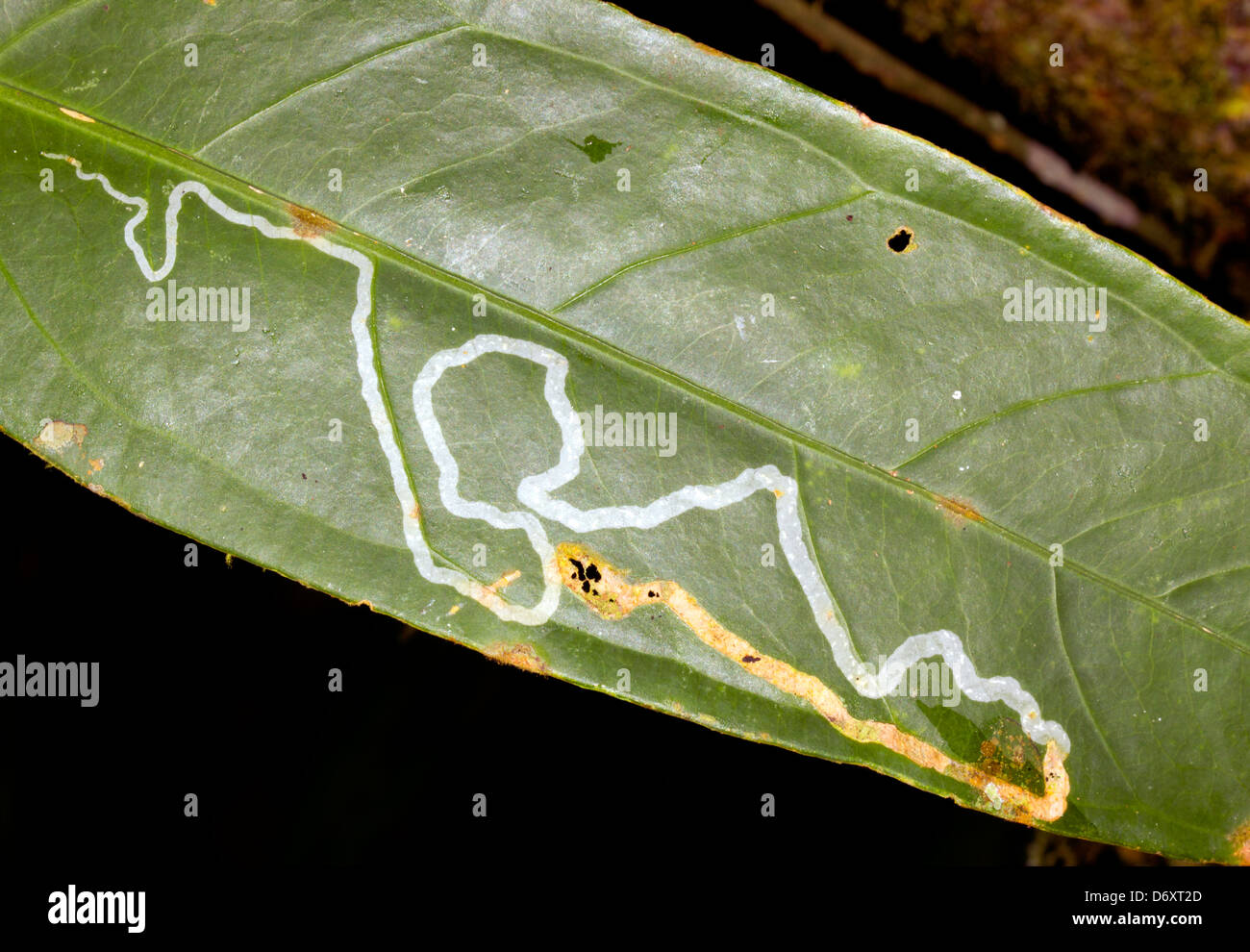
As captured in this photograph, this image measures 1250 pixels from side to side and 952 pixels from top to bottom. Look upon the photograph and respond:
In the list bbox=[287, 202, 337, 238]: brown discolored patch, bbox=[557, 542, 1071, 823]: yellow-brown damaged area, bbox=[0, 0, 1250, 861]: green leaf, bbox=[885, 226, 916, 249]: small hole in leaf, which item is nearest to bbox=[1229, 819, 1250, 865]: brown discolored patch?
bbox=[0, 0, 1250, 861]: green leaf

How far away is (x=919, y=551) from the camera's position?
98 cm

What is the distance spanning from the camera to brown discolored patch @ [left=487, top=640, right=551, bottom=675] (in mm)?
927

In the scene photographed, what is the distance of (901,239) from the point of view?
988mm

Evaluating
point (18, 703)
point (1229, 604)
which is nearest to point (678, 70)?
point (1229, 604)

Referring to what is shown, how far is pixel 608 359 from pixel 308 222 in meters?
0.34

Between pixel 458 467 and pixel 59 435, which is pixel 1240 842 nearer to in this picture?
pixel 458 467

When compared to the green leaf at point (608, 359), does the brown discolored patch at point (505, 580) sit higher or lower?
lower

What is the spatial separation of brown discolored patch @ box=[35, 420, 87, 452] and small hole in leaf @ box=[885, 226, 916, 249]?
0.85 m

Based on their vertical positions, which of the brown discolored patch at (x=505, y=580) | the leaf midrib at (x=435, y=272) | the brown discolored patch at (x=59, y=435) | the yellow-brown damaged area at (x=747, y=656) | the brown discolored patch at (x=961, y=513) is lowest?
the yellow-brown damaged area at (x=747, y=656)

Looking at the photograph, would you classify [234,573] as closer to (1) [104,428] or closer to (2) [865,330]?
(1) [104,428]

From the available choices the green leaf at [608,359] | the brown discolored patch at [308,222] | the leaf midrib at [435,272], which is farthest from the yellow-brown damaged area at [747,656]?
the brown discolored patch at [308,222]

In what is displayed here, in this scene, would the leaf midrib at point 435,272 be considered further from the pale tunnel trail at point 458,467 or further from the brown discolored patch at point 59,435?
the brown discolored patch at point 59,435

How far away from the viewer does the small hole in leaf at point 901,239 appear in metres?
0.98

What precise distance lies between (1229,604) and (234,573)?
124 centimetres
